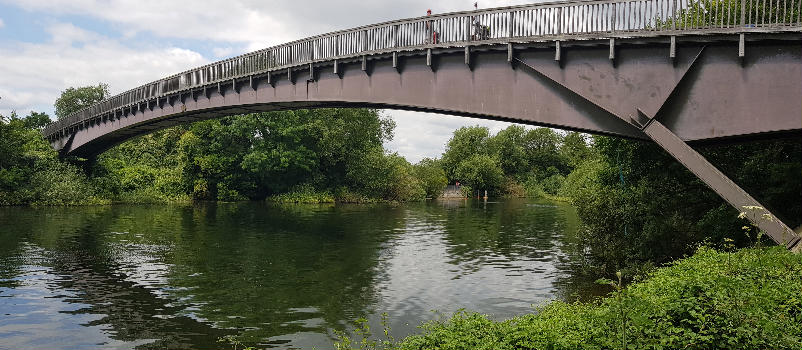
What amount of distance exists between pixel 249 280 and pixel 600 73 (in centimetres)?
1240

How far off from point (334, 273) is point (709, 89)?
42.4 feet

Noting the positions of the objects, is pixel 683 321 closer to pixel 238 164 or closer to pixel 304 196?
pixel 304 196

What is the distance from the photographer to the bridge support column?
1200cm

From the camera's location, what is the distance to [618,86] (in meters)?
15.0

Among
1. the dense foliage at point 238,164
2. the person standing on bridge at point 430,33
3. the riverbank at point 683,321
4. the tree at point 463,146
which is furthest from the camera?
the tree at point 463,146

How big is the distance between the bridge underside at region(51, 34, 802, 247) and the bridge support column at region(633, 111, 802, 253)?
0.03 metres

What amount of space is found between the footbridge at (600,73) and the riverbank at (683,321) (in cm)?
313

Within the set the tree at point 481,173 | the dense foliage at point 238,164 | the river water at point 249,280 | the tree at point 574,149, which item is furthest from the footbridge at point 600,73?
the tree at point 574,149

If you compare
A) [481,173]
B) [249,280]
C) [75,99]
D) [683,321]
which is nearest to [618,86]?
[683,321]

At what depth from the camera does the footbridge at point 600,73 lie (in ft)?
41.5

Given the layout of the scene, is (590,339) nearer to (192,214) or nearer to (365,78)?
(365,78)

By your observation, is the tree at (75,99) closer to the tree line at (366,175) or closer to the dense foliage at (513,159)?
the tree line at (366,175)

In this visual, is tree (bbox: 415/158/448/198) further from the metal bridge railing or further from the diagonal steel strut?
the diagonal steel strut

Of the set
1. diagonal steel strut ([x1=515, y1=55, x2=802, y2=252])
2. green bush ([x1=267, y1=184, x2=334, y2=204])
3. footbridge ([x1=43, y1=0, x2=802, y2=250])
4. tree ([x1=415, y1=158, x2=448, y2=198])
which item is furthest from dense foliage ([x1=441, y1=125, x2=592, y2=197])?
diagonal steel strut ([x1=515, y1=55, x2=802, y2=252])
